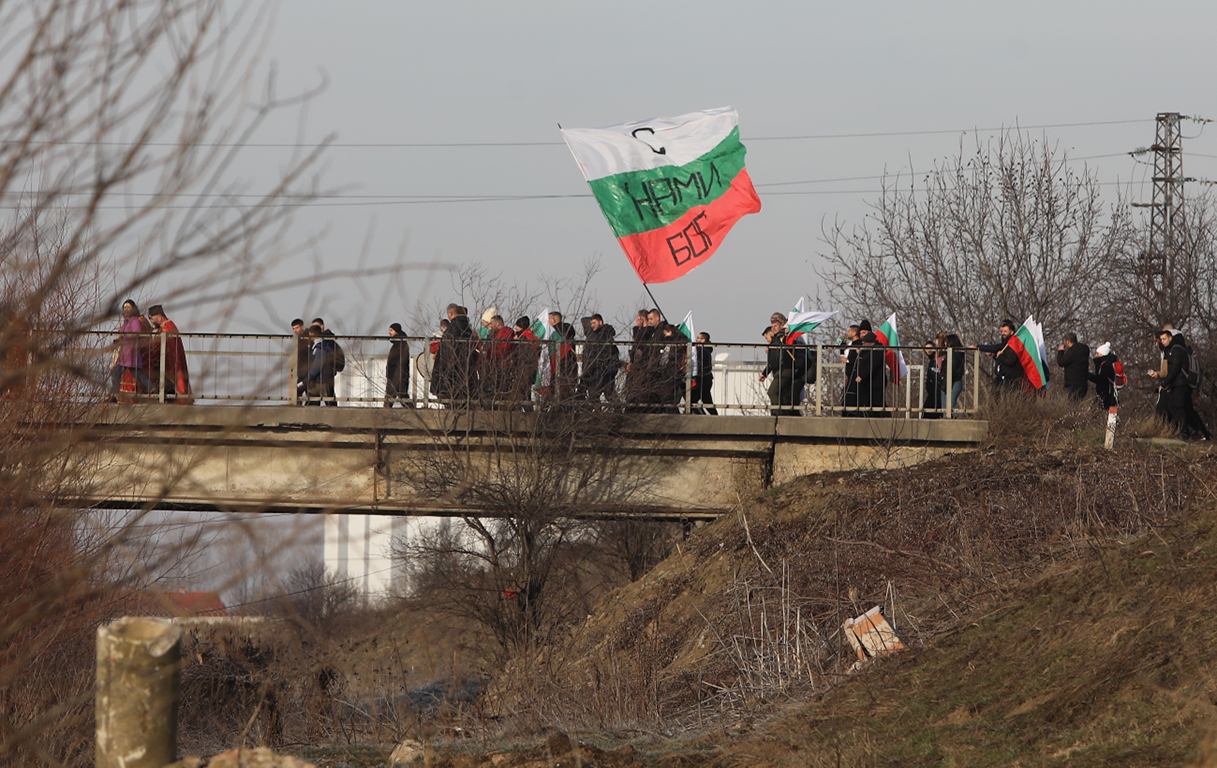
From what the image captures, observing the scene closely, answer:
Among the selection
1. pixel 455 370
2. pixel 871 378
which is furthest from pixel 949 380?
pixel 455 370

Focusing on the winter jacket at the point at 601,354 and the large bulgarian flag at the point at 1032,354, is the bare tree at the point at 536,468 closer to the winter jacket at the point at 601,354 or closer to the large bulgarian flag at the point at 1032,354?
the winter jacket at the point at 601,354

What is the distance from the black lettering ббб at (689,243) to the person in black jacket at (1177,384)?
7.38 metres

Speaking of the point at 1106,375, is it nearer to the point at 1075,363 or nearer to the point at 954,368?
the point at 1075,363

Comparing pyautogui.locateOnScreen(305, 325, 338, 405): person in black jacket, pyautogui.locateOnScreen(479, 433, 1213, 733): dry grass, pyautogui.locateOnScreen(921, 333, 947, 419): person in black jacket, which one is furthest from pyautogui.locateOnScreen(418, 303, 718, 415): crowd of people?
pyautogui.locateOnScreen(305, 325, 338, 405): person in black jacket

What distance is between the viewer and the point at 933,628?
9.56m

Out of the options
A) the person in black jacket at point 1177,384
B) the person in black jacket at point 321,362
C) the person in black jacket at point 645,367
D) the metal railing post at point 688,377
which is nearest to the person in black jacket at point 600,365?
the person in black jacket at point 645,367

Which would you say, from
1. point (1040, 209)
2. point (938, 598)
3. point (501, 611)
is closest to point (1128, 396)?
point (1040, 209)

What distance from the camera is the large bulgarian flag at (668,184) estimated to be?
15281 millimetres

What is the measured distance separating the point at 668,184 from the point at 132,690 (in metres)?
12.9

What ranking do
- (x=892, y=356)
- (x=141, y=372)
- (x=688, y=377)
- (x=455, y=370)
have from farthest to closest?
(x=892, y=356)
(x=455, y=370)
(x=688, y=377)
(x=141, y=372)

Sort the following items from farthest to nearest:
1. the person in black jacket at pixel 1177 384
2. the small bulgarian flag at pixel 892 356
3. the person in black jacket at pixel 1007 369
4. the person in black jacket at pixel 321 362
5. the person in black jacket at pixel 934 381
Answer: the person in black jacket at pixel 1007 369 → the small bulgarian flag at pixel 892 356 → the person in black jacket at pixel 934 381 → the person in black jacket at pixel 1177 384 → the person in black jacket at pixel 321 362

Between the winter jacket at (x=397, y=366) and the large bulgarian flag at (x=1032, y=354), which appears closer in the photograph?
the winter jacket at (x=397, y=366)

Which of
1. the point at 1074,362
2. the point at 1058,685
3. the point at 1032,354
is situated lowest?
the point at 1058,685

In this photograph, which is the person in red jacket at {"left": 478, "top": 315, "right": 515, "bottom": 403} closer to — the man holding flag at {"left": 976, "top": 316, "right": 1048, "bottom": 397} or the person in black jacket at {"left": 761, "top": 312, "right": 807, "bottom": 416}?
the person in black jacket at {"left": 761, "top": 312, "right": 807, "bottom": 416}
